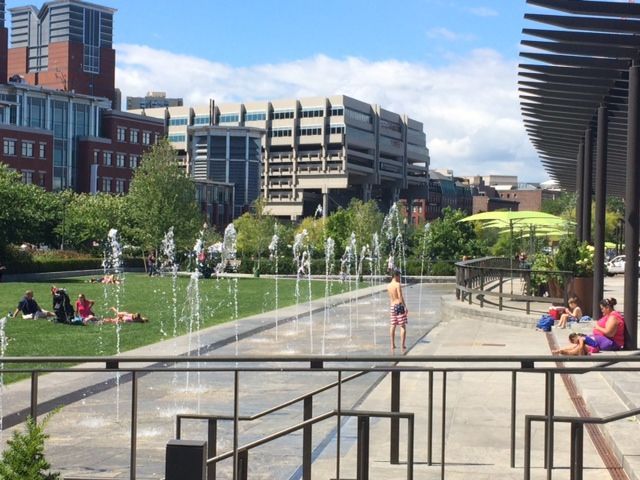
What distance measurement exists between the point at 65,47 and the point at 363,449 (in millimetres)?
130458

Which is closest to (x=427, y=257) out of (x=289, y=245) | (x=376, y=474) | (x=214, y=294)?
(x=289, y=245)

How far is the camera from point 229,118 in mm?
137875

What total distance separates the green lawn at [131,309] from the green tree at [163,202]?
1098 centimetres

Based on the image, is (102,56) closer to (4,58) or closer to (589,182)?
(4,58)

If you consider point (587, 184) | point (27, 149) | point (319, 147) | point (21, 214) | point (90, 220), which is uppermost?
point (319, 147)

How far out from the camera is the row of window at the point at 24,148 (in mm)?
79875

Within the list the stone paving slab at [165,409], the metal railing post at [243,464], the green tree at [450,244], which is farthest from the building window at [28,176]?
the metal railing post at [243,464]

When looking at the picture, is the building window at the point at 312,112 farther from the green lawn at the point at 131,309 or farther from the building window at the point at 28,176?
the green lawn at the point at 131,309

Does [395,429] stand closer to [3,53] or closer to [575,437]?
[575,437]

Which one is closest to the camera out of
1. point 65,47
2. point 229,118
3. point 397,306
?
point 397,306

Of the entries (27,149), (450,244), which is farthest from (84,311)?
(27,149)

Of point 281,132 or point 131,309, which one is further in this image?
point 281,132

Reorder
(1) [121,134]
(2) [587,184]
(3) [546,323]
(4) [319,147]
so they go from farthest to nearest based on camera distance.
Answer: (4) [319,147]
(1) [121,134]
(2) [587,184]
(3) [546,323]

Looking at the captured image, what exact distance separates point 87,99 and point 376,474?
9612 centimetres
